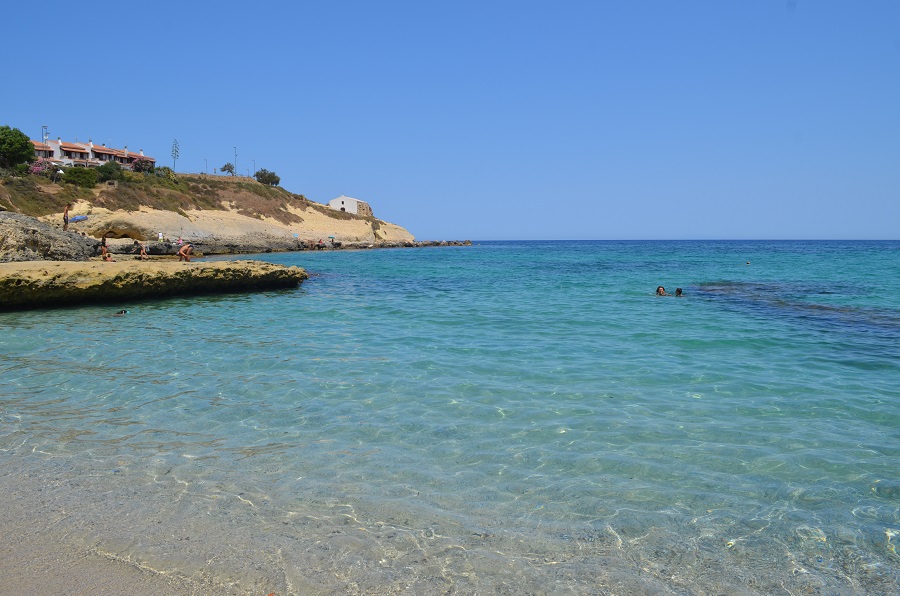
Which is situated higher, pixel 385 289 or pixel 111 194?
pixel 111 194

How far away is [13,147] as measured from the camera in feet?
178

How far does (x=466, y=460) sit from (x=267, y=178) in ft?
324

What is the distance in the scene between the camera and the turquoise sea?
3.51 meters

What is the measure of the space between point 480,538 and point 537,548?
1.20 feet

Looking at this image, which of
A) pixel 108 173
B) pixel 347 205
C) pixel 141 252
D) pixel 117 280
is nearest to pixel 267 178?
pixel 347 205

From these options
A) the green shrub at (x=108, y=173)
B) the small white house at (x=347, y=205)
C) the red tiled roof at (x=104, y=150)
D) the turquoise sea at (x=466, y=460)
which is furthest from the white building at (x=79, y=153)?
the turquoise sea at (x=466, y=460)

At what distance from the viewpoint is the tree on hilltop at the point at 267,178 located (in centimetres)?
9694

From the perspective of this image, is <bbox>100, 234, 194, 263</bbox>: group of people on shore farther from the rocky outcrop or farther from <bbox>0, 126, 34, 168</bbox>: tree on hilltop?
<bbox>0, 126, 34, 168</bbox>: tree on hilltop

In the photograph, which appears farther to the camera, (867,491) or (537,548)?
(867,491)

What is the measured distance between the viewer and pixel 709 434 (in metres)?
5.74

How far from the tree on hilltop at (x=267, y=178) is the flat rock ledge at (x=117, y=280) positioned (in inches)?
3200

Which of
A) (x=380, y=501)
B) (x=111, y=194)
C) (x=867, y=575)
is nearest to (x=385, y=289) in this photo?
(x=380, y=501)

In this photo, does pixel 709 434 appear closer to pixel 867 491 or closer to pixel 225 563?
pixel 867 491

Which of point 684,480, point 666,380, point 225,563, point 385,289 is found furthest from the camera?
point 385,289
